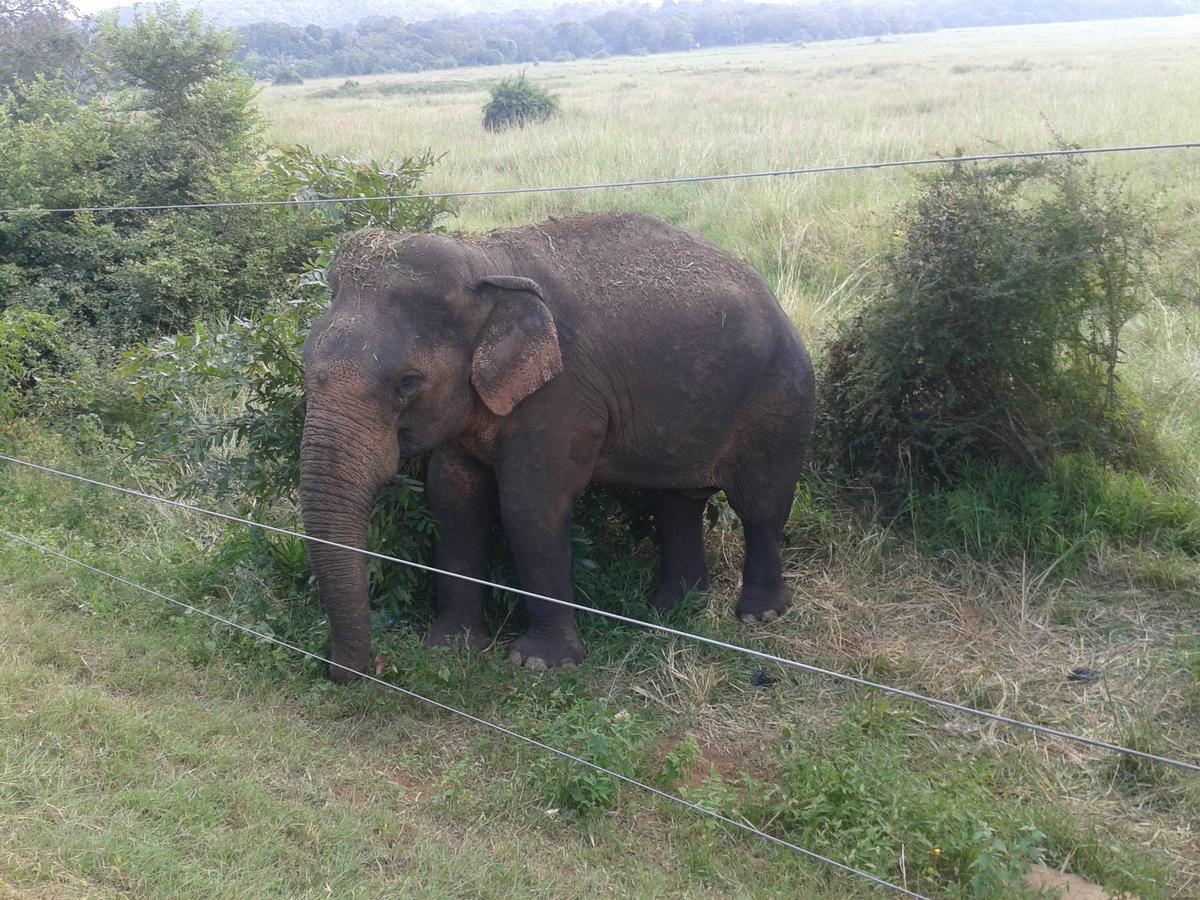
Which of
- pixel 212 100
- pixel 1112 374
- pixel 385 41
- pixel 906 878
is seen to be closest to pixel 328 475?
pixel 906 878

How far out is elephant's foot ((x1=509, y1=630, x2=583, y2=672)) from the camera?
6.13 m

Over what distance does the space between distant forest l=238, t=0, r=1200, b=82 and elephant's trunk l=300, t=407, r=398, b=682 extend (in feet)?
215

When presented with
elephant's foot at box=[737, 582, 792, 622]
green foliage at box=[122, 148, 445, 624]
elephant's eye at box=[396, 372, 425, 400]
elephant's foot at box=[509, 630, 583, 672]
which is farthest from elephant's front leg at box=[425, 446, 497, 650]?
elephant's foot at box=[737, 582, 792, 622]

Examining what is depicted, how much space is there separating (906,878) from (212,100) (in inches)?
407

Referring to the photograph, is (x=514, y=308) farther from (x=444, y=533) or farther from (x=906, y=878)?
(x=906, y=878)

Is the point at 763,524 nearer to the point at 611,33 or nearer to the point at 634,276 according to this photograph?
the point at 634,276

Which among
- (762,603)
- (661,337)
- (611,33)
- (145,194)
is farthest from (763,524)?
(611,33)

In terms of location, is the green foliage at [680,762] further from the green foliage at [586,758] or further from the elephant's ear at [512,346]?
the elephant's ear at [512,346]

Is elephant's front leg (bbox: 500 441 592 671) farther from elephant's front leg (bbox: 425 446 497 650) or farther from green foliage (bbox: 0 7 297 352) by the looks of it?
green foliage (bbox: 0 7 297 352)

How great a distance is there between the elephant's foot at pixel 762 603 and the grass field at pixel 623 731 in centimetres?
9

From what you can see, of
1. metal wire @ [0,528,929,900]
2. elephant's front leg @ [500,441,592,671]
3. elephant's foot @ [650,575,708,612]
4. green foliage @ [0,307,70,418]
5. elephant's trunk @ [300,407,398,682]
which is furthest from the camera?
green foliage @ [0,307,70,418]

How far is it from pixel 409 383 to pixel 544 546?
44.1 inches

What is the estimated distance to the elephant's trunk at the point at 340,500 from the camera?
17.3 feet

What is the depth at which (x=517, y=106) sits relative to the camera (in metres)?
26.4
